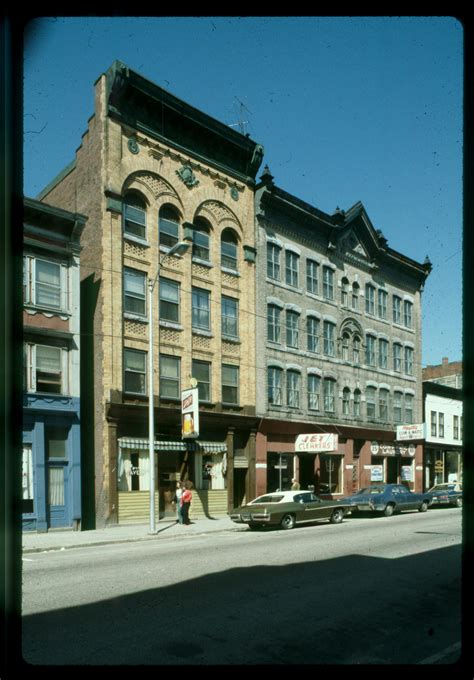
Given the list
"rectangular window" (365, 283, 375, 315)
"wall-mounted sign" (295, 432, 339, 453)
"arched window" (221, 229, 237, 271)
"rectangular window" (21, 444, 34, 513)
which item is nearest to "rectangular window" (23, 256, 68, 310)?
"rectangular window" (21, 444, 34, 513)

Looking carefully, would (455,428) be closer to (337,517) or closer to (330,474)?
(330,474)

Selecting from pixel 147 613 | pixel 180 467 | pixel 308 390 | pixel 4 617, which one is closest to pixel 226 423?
pixel 180 467

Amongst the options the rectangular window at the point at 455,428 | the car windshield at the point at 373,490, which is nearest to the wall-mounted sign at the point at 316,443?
the car windshield at the point at 373,490

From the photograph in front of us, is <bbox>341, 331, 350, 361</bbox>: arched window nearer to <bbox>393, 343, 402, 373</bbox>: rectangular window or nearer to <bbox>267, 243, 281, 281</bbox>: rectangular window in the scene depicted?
<bbox>393, 343, 402, 373</bbox>: rectangular window

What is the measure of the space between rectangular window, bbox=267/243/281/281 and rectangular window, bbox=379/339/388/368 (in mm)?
11369

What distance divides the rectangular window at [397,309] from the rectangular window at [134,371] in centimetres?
2190

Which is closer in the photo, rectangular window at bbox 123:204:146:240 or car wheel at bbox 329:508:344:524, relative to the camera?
car wheel at bbox 329:508:344:524

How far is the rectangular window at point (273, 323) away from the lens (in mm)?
33375

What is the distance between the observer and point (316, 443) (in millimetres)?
32781

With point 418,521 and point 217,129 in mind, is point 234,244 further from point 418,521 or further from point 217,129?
point 418,521

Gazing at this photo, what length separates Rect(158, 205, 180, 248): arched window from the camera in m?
28.8

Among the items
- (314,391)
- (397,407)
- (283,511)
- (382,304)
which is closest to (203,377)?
(314,391)

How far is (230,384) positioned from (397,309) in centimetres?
1749

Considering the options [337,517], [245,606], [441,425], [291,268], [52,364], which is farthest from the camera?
[441,425]
